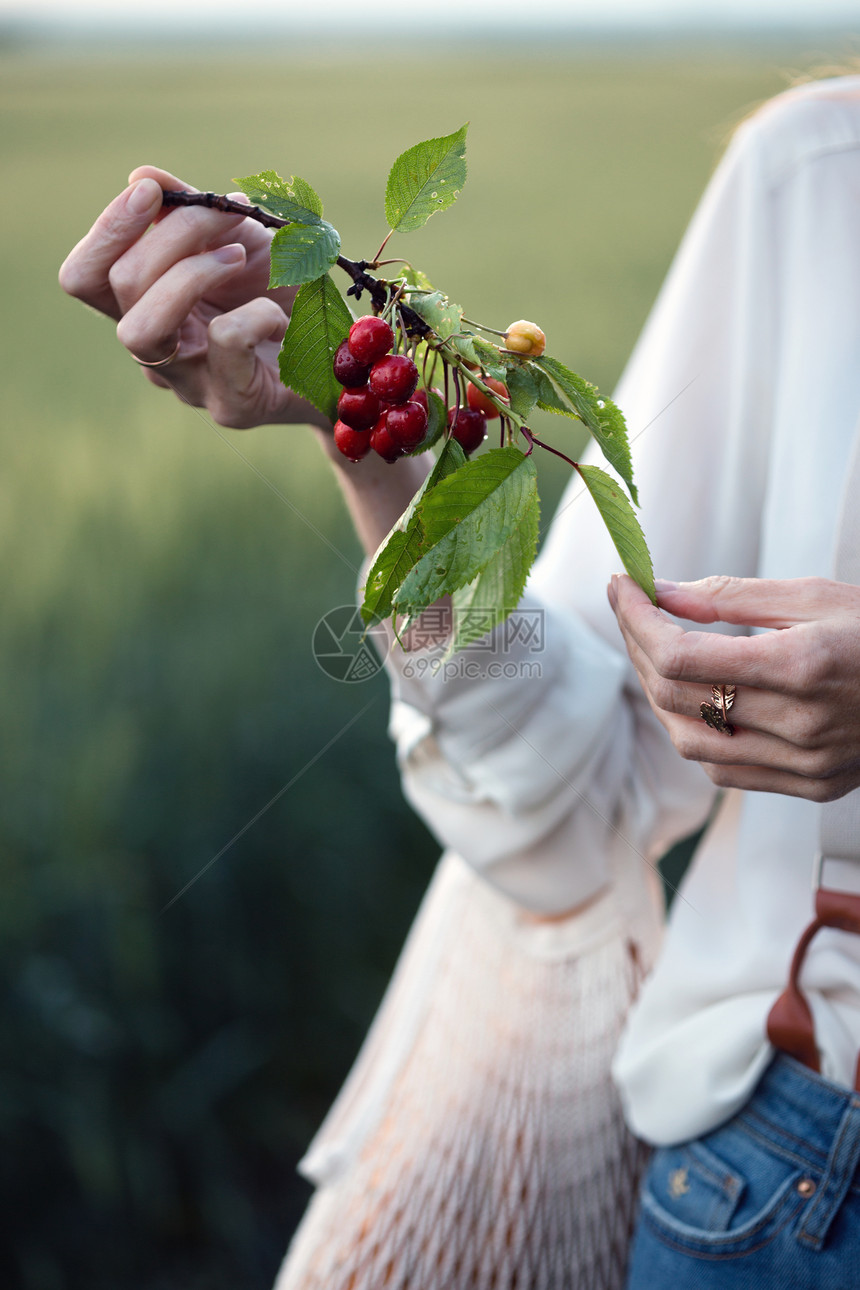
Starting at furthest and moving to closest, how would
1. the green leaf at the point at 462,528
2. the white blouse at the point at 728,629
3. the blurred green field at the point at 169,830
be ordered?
the blurred green field at the point at 169,830 < the white blouse at the point at 728,629 < the green leaf at the point at 462,528

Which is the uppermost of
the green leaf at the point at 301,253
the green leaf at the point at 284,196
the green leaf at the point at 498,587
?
the green leaf at the point at 284,196

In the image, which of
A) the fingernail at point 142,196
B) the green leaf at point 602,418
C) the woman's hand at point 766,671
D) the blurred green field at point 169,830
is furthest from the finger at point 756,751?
the blurred green field at point 169,830

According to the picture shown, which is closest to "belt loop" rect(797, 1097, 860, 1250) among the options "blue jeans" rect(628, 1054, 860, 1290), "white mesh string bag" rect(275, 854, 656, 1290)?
"blue jeans" rect(628, 1054, 860, 1290)

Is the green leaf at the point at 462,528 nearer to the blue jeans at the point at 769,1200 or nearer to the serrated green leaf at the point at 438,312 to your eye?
the serrated green leaf at the point at 438,312

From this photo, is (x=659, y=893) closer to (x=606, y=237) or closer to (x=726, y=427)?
(x=726, y=427)

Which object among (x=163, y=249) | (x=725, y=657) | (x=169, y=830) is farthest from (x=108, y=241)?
(x=169, y=830)

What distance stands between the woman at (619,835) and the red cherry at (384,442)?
10cm

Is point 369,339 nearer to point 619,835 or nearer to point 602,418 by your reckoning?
point 602,418

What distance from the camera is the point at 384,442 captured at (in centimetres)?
38

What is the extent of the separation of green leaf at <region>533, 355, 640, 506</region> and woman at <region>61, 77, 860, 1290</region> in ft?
0.28

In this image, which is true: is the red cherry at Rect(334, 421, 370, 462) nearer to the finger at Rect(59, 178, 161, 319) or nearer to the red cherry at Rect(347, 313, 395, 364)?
the red cherry at Rect(347, 313, 395, 364)


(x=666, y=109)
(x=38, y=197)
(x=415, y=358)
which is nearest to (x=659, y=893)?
(x=415, y=358)

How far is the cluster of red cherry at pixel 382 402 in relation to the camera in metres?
0.37

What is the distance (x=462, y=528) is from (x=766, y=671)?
0.50 ft
